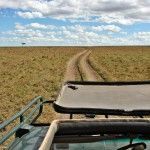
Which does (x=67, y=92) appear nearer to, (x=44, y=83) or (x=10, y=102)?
(x=10, y=102)

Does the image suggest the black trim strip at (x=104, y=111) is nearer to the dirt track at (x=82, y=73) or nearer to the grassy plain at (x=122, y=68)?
the dirt track at (x=82, y=73)

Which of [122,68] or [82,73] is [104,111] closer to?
[82,73]

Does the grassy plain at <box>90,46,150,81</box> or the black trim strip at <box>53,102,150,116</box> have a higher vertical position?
the black trim strip at <box>53,102,150,116</box>

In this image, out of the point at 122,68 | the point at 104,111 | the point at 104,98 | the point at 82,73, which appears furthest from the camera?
the point at 122,68

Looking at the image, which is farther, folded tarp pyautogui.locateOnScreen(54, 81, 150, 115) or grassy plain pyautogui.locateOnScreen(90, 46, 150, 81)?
grassy plain pyautogui.locateOnScreen(90, 46, 150, 81)

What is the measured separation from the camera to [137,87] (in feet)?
25.8

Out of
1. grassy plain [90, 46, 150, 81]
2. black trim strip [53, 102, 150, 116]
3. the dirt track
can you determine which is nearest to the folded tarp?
black trim strip [53, 102, 150, 116]

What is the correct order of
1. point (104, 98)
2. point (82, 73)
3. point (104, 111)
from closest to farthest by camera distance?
point (104, 111), point (104, 98), point (82, 73)

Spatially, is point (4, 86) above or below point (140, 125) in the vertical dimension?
below

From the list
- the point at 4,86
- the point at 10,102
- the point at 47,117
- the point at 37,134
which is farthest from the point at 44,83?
the point at 37,134

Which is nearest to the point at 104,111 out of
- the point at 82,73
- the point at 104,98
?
the point at 104,98

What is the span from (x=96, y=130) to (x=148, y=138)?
0.45 meters

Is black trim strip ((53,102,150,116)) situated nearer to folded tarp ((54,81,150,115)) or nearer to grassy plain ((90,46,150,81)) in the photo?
folded tarp ((54,81,150,115))

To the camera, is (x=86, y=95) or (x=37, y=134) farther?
(x=86, y=95)
